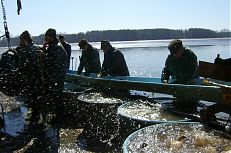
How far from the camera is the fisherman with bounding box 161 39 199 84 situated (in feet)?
23.4

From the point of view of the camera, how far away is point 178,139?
4152mm

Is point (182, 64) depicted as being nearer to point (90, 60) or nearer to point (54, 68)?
point (54, 68)

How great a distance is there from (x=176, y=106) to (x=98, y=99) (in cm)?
179

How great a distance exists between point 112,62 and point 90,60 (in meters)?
1.14

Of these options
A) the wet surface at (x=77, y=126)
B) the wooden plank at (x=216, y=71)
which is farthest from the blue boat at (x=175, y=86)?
the wet surface at (x=77, y=126)

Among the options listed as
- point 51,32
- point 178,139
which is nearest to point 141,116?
point 178,139

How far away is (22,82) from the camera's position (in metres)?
7.70

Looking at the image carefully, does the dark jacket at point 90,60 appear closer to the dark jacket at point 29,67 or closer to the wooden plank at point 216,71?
the dark jacket at point 29,67

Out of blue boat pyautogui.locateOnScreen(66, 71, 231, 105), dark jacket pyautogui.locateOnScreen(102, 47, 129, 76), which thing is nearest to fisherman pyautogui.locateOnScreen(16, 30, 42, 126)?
blue boat pyautogui.locateOnScreen(66, 71, 231, 105)

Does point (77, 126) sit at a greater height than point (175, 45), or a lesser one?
lesser

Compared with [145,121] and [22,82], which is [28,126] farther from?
[145,121]

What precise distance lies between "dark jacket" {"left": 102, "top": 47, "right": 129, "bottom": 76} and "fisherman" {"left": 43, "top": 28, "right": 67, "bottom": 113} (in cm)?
170

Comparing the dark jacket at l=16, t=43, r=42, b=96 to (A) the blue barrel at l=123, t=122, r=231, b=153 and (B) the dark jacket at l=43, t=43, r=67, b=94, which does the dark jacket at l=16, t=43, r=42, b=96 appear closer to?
(B) the dark jacket at l=43, t=43, r=67, b=94

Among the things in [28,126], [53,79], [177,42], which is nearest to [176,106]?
[177,42]
